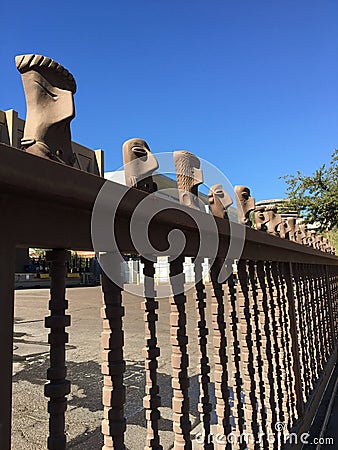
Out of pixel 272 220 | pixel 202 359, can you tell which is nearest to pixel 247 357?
pixel 202 359

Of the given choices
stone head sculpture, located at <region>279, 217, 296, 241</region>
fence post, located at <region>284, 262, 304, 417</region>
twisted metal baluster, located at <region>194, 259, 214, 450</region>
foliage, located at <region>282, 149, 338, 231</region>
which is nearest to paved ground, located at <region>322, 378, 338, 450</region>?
fence post, located at <region>284, 262, 304, 417</region>

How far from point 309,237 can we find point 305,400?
1.53m

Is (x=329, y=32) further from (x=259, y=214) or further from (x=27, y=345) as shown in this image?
(x=27, y=345)

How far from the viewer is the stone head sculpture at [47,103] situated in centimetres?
65

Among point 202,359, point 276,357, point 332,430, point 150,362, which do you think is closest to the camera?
point 150,362

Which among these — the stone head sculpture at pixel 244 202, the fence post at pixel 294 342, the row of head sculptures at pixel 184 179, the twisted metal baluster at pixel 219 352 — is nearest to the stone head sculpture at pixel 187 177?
the row of head sculptures at pixel 184 179

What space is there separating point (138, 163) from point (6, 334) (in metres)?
0.47

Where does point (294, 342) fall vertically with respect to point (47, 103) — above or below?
below

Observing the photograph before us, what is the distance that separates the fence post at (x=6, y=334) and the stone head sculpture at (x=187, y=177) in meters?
0.58

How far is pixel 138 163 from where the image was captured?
87cm

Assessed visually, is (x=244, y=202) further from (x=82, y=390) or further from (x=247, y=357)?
(x=82, y=390)

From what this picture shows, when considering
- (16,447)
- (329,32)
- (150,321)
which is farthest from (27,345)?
(329,32)

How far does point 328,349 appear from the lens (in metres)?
3.56

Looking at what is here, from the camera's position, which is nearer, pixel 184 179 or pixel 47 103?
pixel 47 103
